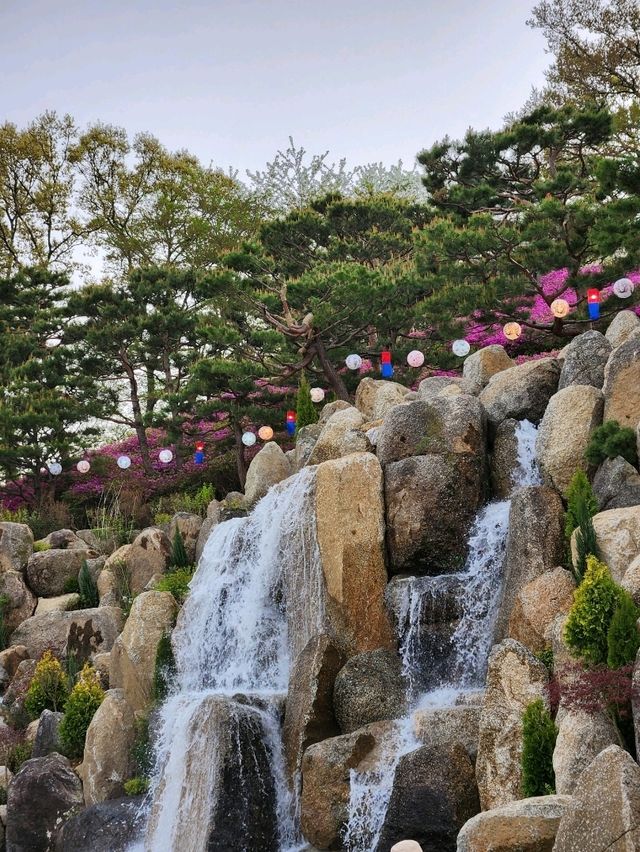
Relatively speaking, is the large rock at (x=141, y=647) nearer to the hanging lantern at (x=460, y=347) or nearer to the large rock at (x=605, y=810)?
the hanging lantern at (x=460, y=347)

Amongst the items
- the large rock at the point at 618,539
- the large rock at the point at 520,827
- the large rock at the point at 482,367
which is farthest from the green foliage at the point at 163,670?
the large rock at the point at 520,827

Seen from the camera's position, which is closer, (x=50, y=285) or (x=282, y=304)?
(x=282, y=304)

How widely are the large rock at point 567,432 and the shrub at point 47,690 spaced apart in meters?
8.57

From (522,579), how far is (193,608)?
5.76 meters

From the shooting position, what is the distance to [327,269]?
1872cm

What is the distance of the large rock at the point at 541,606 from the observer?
8828 mm

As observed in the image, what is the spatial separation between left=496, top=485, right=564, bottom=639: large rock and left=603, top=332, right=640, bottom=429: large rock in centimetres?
136

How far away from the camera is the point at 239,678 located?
12500 mm

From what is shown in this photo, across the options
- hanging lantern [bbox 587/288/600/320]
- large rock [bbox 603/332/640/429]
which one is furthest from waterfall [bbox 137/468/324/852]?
hanging lantern [bbox 587/288/600/320]

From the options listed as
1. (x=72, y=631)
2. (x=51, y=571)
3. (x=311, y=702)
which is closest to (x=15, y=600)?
(x=51, y=571)

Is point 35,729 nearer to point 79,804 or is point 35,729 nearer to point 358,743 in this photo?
point 79,804

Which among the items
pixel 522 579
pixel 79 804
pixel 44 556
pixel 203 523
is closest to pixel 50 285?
pixel 44 556

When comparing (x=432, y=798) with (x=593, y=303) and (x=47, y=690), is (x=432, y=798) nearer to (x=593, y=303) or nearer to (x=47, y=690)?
(x=47, y=690)

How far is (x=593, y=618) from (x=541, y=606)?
1.52 meters
